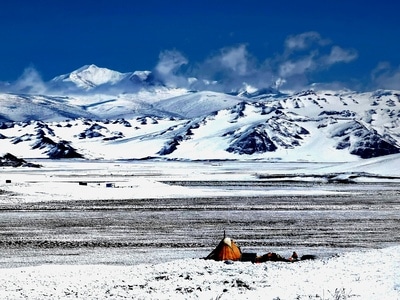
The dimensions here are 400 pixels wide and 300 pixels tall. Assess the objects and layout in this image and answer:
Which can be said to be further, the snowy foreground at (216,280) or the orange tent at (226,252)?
the orange tent at (226,252)

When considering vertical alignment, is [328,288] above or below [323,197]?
below

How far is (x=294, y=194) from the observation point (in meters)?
84.1

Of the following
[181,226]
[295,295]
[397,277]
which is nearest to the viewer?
[295,295]

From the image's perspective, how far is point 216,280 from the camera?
26375 mm

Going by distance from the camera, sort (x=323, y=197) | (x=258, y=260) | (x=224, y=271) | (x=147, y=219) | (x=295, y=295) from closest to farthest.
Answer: (x=295, y=295) → (x=224, y=271) → (x=258, y=260) → (x=147, y=219) → (x=323, y=197)

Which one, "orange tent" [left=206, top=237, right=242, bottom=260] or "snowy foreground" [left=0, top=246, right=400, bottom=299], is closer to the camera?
"snowy foreground" [left=0, top=246, right=400, bottom=299]

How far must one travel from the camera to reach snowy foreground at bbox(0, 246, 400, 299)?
80.7 feet

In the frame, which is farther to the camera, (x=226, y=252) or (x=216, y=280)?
(x=226, y=252)

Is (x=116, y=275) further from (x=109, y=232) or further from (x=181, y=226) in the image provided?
(x=181, y=226)

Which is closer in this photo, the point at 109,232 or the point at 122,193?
the point at 109,232

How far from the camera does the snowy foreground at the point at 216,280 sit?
2461 cm

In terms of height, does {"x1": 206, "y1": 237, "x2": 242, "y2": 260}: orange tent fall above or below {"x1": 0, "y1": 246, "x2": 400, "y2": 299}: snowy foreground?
above

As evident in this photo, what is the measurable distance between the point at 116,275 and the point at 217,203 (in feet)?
138

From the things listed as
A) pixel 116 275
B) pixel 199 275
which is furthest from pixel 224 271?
pixel 116 275
